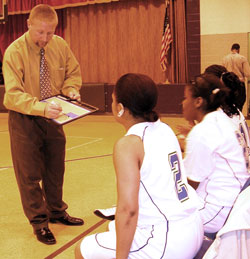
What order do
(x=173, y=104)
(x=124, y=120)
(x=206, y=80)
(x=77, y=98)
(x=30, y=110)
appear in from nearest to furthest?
(x=124, y=120) → (x=206, y=80) → (x=30, y=110) → (x=77, y=98) → (x=173, y=104)

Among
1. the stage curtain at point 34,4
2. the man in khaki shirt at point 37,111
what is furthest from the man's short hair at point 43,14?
the stage curtain at point 34,4

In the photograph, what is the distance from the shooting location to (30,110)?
295 centimetres

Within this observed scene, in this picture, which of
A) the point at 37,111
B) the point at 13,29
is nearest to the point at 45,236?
the point at 37,111

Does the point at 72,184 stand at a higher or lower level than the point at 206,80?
lower

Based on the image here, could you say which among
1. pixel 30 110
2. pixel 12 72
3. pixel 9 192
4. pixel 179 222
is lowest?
pixel 9 192

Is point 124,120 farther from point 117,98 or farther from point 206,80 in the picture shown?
point 206,80

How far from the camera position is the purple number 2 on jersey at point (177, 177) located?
5.64 feet

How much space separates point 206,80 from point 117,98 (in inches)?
27.5

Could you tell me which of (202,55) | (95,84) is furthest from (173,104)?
(95,84)

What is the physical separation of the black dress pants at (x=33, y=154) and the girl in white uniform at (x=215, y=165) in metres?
1.27

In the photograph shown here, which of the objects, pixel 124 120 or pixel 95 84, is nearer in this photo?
pixel 124 120

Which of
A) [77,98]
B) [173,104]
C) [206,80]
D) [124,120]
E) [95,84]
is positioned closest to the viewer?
[124,120]

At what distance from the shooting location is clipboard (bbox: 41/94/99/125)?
2.94 metres

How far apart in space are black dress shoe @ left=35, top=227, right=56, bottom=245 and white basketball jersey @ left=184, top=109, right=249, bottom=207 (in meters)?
1.47
